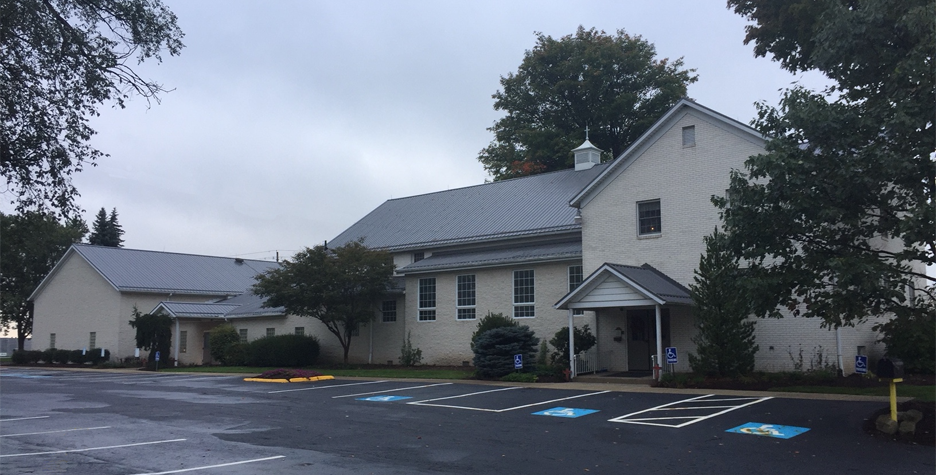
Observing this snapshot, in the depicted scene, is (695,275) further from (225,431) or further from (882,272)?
(225,431)

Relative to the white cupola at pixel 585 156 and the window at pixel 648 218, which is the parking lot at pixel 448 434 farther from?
the white cupola at pixel 585 156

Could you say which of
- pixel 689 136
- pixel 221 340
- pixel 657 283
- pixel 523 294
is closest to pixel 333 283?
pixel 523 294

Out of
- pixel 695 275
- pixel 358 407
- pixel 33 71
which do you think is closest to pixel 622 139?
pixel 695 275

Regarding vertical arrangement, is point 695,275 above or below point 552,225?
below

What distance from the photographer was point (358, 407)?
18.0m

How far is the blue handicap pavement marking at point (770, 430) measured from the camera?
12.8 metres

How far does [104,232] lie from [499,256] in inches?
2126

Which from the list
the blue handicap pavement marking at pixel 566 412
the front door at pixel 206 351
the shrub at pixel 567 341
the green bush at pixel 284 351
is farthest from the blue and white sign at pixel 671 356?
the front door at pixel 206 351

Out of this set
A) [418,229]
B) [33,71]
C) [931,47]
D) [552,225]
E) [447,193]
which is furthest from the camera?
[447,193]

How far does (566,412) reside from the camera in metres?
16.3

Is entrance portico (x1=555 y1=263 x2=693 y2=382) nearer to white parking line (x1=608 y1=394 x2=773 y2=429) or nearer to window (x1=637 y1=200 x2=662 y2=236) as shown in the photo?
window (x1=637 y1=200 x2=662 y2=236)

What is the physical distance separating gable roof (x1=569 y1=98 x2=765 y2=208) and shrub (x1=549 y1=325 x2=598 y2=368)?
4.74m

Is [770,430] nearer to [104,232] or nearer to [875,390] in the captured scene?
[875,390]

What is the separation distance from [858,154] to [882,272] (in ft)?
7.19
